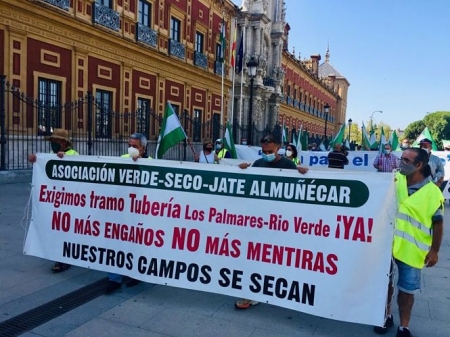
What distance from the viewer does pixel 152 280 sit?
411 centimetres

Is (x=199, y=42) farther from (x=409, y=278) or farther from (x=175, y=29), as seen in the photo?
(x=409, y=278)

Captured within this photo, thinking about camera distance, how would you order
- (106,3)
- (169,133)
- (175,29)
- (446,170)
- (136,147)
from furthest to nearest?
(175,29)
(106,3)
(446,170)
(169,133)
(136,147)

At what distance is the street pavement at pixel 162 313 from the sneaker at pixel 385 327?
5cm

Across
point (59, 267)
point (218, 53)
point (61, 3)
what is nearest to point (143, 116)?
point (61, 3)

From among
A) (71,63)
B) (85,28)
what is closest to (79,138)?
(71,63)

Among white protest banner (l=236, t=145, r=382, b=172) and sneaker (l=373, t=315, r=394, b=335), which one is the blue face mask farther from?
white protest banner (l=236, t=145, r=382, b=172)

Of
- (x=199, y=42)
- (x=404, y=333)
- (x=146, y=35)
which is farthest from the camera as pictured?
(x=199, y=42)

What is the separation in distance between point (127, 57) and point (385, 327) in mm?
15935

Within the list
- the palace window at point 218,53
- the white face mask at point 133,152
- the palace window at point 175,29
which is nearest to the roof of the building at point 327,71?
the palace window at point 218,53

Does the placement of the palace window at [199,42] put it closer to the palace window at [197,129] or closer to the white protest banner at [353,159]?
the palace window at [197,129]

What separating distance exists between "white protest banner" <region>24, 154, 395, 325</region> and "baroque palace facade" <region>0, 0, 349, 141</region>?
7.73 m

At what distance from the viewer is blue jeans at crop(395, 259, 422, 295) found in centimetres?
331

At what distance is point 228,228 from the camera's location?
391cm

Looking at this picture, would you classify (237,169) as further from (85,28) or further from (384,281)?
(85,28)
